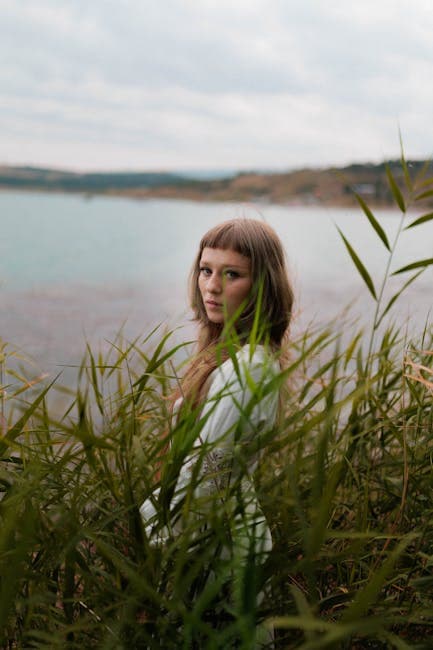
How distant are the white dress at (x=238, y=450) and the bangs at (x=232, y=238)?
34 cm

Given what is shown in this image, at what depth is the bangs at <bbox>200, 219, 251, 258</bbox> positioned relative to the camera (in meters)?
1.65

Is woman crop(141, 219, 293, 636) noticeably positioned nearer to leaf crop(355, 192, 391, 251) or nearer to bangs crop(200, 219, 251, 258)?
bangs crop(200, 219, 251, 258)

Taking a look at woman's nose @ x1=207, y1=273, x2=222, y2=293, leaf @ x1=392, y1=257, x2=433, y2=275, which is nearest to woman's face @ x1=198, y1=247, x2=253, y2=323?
woman's nose @ x1=207, y1=273, x2=222, y2=293

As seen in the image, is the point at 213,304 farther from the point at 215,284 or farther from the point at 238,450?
the point at 238,450

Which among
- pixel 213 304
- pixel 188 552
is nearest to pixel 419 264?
pixel 213 304

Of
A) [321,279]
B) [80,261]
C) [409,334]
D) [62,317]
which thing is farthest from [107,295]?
[409,334]

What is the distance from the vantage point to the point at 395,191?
1552 mm

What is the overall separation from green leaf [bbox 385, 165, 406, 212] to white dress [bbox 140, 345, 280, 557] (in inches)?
20.2

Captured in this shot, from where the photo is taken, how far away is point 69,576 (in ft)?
3.79

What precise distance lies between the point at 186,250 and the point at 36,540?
43.4 meters

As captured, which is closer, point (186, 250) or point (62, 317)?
point (62, 317)

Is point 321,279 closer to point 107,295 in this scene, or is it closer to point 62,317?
point 107,295

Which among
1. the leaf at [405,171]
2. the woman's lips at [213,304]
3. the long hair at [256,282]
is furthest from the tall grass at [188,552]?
the woman's lips at [213,304]

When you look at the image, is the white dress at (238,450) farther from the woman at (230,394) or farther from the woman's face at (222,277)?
the woman's face at (222,277)
